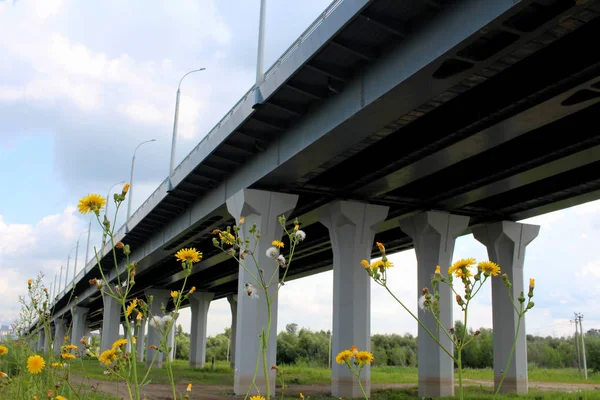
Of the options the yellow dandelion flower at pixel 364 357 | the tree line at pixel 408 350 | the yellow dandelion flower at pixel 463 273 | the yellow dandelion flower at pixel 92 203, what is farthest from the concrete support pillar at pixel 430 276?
the tree line at pixel 408 350

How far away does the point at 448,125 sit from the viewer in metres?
17.8

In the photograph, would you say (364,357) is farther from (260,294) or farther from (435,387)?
(435,387)

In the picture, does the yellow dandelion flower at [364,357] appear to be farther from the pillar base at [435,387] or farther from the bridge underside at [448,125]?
the pillar base at [435,387]

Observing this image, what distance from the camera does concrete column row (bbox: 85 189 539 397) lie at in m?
22.1

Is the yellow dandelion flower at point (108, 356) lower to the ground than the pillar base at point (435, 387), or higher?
higher

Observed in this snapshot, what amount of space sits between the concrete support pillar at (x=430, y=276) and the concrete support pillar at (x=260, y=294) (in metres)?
6.59

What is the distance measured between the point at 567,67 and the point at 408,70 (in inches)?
153

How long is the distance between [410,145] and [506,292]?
36.2 feet

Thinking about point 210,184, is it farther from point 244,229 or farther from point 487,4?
point 487,4

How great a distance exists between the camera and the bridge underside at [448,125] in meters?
12.8

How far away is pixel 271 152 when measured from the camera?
21438 millimetres

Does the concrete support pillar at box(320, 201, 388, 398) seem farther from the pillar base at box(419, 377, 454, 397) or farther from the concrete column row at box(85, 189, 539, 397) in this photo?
the pillar base at box(419, 377, 454, 397)

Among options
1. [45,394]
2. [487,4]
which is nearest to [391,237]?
[487,4]

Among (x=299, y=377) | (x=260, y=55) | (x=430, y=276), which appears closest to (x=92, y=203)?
(x=260, y=55)
